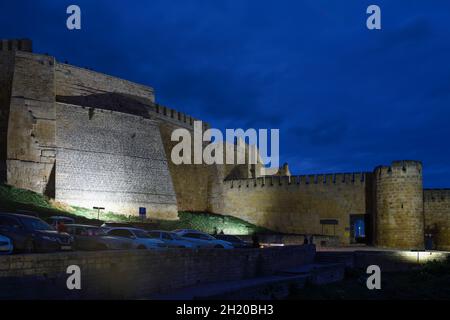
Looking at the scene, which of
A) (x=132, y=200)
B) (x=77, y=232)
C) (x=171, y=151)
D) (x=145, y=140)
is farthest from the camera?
(x=171, y=151)

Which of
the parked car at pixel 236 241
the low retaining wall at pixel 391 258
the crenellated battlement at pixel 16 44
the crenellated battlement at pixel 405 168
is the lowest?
the low retaining wall at pixel 391 258

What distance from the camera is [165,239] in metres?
15.8

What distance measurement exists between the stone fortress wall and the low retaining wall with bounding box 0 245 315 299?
1393 centimetres

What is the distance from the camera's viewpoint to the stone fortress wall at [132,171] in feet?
84.8

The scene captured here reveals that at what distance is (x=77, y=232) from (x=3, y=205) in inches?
294

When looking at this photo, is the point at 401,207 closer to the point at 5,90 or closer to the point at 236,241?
the point at 236,241

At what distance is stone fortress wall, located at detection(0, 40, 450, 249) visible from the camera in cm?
2586

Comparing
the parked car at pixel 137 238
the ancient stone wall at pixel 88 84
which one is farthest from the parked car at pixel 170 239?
the ancient stone wall at pixel 88 84

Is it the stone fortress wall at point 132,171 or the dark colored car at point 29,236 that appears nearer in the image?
the dark colored car at point 29,236

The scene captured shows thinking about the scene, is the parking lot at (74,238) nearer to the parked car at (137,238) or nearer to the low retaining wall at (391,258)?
the parked car at (137,238)

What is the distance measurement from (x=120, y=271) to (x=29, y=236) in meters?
2.34

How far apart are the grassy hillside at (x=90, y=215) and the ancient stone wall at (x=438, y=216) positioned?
10882mm
